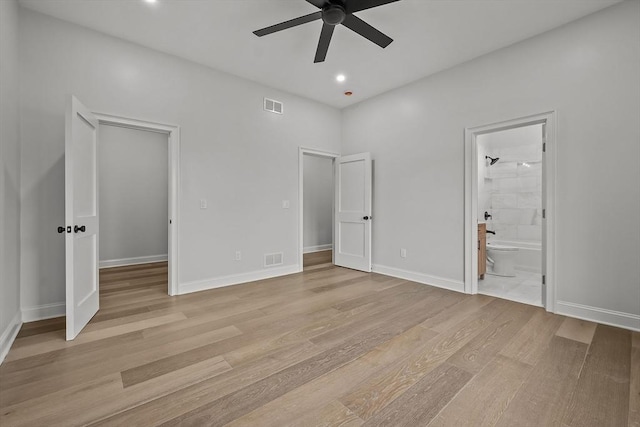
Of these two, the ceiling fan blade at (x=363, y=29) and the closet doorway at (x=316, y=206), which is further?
the closet doorway at (x=316, y=206)

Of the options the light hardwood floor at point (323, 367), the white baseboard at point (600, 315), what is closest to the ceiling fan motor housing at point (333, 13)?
the light hardwood floor at point (323, 367)

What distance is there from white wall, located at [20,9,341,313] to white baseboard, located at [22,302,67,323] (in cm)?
2

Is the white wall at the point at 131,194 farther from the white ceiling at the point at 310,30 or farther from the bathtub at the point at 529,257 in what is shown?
the bathtub at the point at 529,257

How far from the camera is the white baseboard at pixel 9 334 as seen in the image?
81.4 inches

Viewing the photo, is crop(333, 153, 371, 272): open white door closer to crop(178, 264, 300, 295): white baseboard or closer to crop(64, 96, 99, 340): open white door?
crop(178, 264, 300, 295): white baseboard

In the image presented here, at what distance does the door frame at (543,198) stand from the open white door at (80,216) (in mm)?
4049

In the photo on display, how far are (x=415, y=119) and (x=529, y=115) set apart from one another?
1408 mm

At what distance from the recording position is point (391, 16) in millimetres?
2738

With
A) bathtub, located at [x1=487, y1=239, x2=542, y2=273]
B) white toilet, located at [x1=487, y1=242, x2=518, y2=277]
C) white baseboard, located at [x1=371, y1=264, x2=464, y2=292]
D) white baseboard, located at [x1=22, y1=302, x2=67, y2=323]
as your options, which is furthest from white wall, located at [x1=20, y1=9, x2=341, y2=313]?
bathtub, located at [x1=487, y1=239, x2=542, y2=273]

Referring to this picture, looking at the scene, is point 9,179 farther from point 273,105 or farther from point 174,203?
point 273,105

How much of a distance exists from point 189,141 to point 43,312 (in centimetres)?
230

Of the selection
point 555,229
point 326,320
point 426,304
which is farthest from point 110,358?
point 555,229

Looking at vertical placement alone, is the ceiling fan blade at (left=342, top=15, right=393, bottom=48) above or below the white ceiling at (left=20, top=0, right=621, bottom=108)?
below

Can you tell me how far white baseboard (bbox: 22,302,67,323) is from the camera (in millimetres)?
2709
